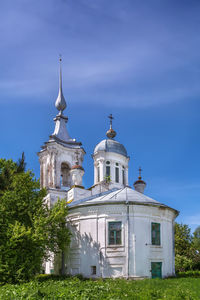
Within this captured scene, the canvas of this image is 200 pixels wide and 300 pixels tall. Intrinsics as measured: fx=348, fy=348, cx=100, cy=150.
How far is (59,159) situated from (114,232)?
1440 centimetres

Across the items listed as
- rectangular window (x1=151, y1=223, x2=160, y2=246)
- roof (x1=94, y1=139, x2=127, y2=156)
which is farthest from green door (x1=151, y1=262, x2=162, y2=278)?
roof (x1=94, y1=139, x2=127, y2=156)

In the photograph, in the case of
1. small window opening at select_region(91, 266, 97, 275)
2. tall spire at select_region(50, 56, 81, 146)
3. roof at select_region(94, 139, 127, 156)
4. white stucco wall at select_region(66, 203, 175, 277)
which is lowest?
small window opening at select_region(91, 266, 97, 275)

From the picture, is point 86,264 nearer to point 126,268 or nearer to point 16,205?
point 126,268

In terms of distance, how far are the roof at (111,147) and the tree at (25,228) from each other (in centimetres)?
1302

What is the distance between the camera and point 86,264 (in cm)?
2350

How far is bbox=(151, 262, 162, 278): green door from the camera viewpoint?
75.8ft

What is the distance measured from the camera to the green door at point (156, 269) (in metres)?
23.1

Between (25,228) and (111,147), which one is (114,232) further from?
(111,147)

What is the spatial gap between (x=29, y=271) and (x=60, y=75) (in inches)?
1157

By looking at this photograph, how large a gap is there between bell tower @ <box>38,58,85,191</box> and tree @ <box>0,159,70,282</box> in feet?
34.4

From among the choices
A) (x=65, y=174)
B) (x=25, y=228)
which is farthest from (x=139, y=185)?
(x=25, y=228)

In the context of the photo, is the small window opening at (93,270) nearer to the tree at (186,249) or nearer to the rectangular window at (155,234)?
the rectangular window at (155,234)

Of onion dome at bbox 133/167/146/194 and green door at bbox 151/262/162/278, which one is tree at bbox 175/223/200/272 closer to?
onion dome at bbox 133/167/146/194

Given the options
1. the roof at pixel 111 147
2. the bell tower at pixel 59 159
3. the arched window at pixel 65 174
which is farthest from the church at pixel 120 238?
the arched window at pixel 65 174
